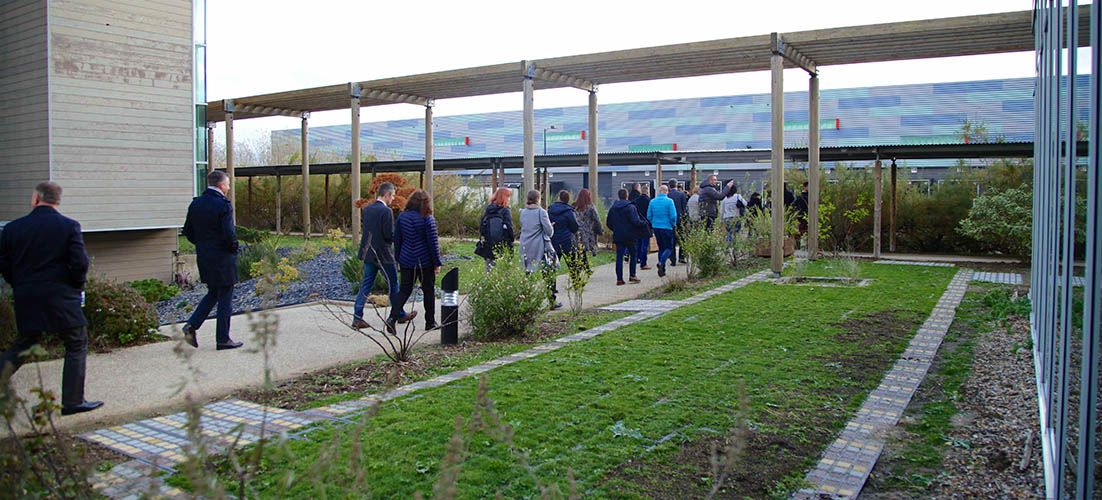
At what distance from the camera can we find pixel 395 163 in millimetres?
25141

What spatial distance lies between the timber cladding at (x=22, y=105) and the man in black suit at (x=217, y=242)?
638 cm

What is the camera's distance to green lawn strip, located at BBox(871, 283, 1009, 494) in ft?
13.7

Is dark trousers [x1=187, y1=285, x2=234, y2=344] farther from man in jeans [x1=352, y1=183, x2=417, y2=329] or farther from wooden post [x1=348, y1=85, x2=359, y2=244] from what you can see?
wooden post [x1=348, y1=85, x2=359, y2=244]

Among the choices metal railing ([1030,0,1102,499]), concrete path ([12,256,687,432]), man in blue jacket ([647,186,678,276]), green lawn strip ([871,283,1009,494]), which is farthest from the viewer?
man in blue jacket ([647,186,678,276])

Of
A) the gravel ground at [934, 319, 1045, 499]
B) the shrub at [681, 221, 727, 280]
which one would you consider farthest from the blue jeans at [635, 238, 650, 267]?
the gravel ground at [934, 319, 1045, 499]

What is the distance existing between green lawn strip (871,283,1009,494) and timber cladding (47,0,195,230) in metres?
12.1

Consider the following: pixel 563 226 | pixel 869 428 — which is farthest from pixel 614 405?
pixel 563 226

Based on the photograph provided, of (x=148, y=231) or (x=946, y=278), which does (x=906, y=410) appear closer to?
(x=946, y=278)

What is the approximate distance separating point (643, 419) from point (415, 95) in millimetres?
15741

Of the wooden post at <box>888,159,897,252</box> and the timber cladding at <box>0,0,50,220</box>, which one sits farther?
the wooden post at <box>888,159,897,252</box>

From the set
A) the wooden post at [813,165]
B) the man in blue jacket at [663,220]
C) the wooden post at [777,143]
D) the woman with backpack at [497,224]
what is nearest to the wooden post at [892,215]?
the wooden post at [813,165]

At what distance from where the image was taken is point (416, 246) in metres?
8.41

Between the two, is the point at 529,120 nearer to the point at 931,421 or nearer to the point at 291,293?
the point at 291,293

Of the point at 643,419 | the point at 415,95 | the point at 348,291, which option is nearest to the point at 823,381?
the point at 643,419
